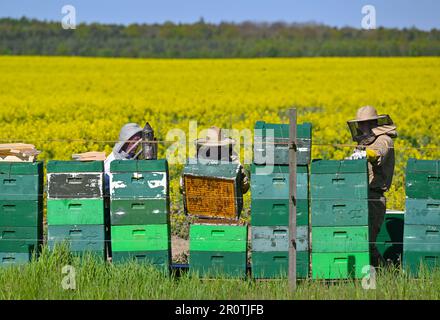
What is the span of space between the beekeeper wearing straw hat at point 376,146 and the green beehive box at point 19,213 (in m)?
3.35

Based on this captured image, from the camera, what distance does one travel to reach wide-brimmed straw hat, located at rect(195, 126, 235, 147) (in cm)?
875

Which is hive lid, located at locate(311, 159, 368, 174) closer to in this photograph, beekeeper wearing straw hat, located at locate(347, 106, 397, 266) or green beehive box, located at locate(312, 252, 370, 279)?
beekeeper wearing straw hat, located at locate(347, 106, 397, 266)

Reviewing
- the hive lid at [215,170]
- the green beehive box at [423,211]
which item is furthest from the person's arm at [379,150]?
the hive lid at [215,170]

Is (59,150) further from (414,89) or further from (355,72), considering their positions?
(355,72)

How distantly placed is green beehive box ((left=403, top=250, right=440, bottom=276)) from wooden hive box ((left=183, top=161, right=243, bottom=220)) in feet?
5.91

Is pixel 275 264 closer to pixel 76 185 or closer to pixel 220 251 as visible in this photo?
pixel 220 251

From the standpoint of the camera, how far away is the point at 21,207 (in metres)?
8.41

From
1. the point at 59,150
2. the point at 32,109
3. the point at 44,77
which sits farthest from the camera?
the point at 44,77

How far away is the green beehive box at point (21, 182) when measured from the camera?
8.39 metres

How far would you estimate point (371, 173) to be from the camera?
Result: 8844 millimetres

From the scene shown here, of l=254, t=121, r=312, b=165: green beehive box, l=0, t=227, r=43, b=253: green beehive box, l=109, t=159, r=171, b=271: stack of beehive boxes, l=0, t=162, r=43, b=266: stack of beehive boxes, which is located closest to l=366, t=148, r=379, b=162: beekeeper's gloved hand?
l=254, t=121, r=312, b=165: green beehive box

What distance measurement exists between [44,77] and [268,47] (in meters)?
21.7

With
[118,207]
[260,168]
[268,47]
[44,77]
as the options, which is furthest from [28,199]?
[268,47]

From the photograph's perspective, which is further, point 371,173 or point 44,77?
point 44,77
